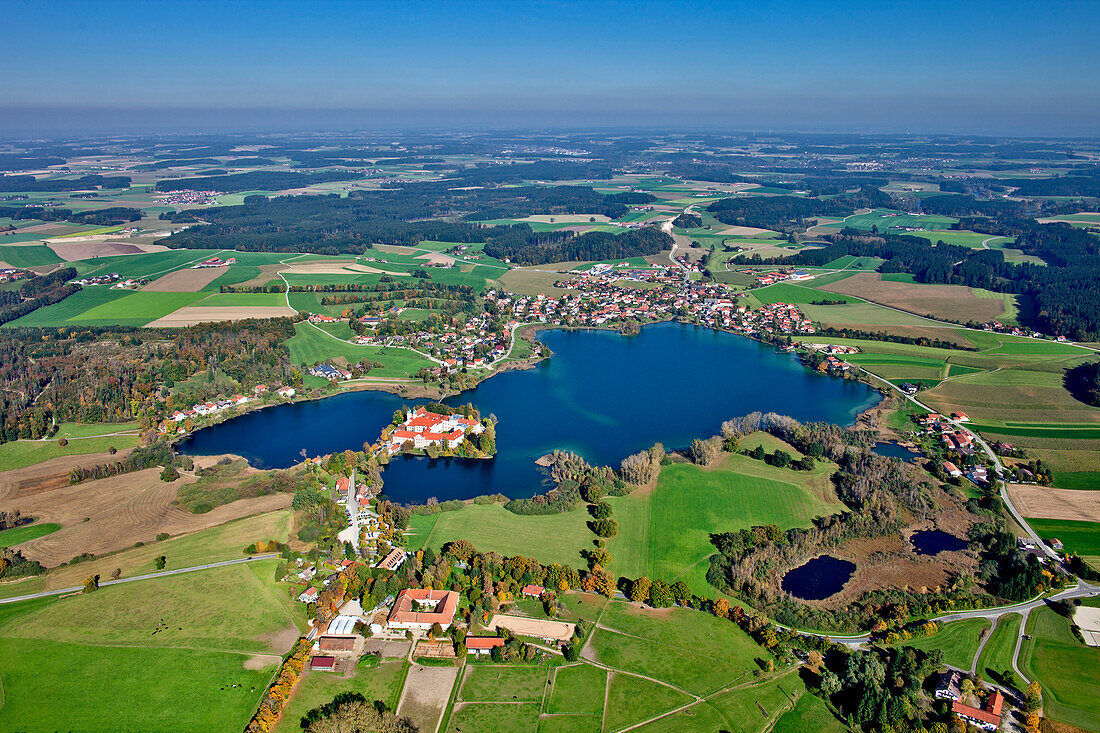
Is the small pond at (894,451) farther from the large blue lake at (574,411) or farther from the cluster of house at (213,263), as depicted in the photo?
the cluster of house at (213,263)

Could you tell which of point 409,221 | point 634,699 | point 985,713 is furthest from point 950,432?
point 409,221

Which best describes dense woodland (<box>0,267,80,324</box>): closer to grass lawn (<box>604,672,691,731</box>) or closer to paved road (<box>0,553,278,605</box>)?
paved road (<box>0,553,278,605</box>)

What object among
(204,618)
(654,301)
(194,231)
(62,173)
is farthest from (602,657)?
(62,173)

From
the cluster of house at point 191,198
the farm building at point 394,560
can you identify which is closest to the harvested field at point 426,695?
the farm building at point 394,560

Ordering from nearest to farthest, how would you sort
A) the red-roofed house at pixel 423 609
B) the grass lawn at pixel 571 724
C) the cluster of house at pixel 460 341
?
the grass lawn at pixel 571 724 < the red-roofed house at pixel 423 609 < the cluster of house at pixel 460 341

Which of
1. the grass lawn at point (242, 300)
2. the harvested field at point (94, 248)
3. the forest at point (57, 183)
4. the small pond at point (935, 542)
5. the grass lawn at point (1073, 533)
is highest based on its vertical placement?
the forest at point (57, 183)

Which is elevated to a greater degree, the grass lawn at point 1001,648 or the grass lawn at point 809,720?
the grass lawn at point 1001,648

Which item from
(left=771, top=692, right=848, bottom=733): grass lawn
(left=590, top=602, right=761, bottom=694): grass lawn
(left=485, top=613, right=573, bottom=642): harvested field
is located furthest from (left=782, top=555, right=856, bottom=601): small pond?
(left=485, top=613, right=573, bottom=642): harvested field
